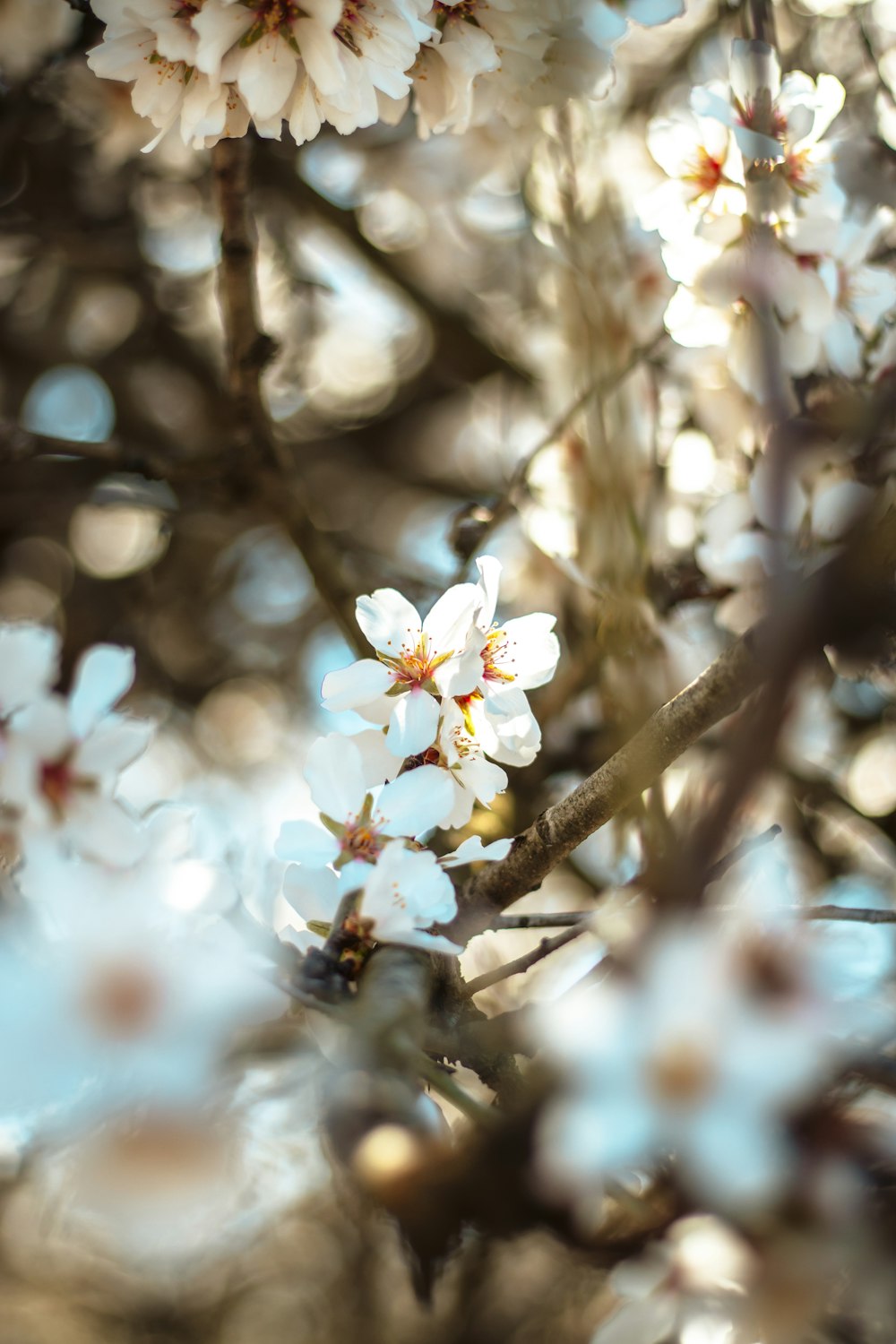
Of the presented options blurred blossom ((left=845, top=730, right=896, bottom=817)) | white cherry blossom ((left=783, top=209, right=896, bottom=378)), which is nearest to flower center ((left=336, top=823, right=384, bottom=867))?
white cherry blossom ((left=783, top=209, right=896, bottom=378))

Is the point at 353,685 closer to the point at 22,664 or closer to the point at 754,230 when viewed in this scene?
the point at 22,664

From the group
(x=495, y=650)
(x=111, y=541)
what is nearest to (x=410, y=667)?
(x=495, y=650)

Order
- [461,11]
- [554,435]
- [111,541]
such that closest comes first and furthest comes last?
[461,11], [554,435], [111,541]

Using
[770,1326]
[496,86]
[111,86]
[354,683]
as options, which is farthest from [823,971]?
[111,86]

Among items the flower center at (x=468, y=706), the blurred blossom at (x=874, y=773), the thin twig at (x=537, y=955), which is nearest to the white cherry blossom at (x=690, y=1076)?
the thin twig at (x=537, y=955)

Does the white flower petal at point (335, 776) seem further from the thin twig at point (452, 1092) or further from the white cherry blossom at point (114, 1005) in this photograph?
the thin twig at point (452, 1092)

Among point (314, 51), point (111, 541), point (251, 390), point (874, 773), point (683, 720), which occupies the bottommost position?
point (111, 541)

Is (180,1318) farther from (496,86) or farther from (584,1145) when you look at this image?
(496,86)
